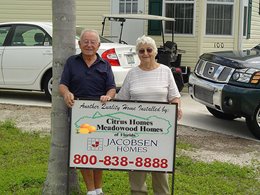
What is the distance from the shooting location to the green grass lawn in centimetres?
477

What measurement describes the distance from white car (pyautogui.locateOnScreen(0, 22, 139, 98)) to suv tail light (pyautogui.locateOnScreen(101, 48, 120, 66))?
25cm

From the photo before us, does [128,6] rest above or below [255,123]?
above

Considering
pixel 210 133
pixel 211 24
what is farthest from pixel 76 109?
pixel 211 24

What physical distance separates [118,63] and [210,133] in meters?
2.17

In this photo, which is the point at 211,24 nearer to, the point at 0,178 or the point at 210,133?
the point at 210,133

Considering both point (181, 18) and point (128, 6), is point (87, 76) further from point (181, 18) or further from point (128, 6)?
point (128, 6)

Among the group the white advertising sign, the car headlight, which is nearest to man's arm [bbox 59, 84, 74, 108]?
the white advertising sign

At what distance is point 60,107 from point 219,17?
361 inches

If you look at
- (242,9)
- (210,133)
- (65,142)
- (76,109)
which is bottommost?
(210,133)

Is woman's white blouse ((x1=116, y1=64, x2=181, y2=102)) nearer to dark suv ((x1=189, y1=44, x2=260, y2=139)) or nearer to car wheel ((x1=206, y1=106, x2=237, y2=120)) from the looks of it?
dark suv ((x1=189, y1=44, x2=260, y2=139))

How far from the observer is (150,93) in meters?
4.14

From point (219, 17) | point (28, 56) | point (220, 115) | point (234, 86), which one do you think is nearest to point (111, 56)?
point (28, 56)

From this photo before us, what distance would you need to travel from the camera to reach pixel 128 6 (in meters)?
12.9

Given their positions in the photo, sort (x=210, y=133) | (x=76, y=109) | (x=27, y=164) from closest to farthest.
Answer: (x=76, y=109) → (x=27, y=164) → (x=210, y=133)
